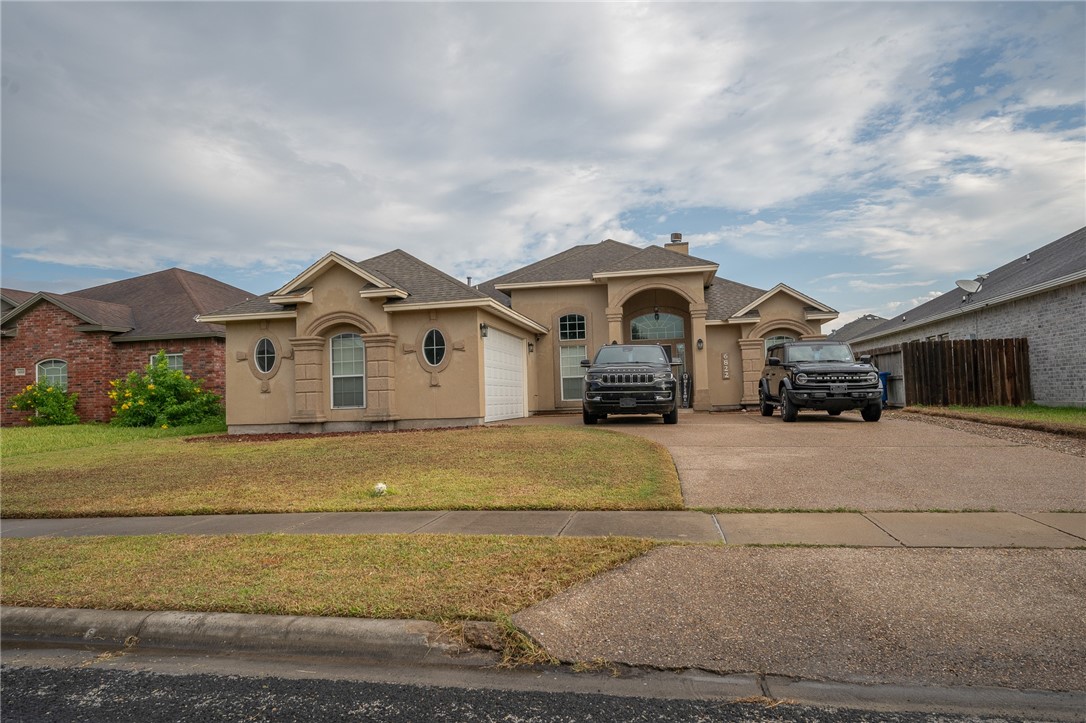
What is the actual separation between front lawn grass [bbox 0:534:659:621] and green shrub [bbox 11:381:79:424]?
2028 cm

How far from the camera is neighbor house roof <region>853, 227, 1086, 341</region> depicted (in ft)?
54.0

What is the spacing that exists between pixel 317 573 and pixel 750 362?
18.7 meters

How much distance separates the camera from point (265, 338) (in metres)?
17.8

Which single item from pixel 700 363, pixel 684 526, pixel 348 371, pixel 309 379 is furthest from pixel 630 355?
pixel 684 526

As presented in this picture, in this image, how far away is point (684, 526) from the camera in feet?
19.0

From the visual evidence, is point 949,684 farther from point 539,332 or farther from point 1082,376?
point 539,332

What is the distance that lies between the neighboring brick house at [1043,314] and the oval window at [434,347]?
1494cm

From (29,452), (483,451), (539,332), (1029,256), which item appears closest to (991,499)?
(483,451)

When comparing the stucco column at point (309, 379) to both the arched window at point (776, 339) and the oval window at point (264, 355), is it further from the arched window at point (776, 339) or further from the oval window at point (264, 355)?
the arched window at point (776, 339)

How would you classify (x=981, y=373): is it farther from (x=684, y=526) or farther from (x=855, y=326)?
(x=855, y=326)

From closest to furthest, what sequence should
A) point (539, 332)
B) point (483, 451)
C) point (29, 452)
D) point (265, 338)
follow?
point (483, 451) < point (29, 452) < point (265, 338) < point (539, 332)

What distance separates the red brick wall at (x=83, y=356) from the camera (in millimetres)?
23094

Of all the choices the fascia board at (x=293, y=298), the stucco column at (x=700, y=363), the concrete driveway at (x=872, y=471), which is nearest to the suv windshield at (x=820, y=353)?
the concrete driveway at (x=872, y=471)

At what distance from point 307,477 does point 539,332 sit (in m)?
13.0
